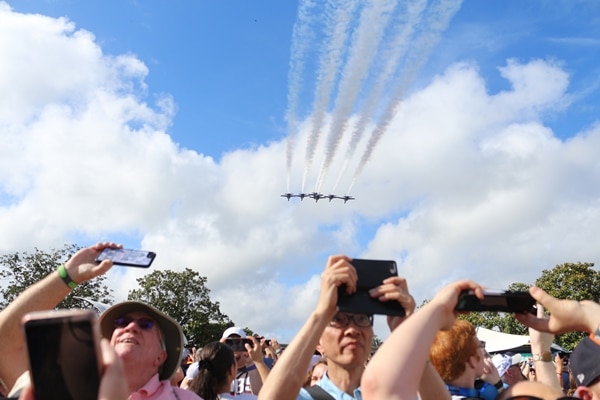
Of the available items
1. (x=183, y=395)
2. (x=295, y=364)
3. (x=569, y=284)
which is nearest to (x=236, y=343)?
(x=183, y=395)

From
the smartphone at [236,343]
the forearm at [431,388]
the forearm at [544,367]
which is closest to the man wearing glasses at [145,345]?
the forearm at [431,388]

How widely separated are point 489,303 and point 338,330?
1033mm

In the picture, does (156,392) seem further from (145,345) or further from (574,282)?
(574,282)

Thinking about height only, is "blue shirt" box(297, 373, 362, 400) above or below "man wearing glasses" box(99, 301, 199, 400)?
below

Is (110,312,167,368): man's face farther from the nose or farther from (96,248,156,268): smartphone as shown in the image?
the nose

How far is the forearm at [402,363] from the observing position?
2.16 metres

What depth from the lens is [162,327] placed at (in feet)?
13.0

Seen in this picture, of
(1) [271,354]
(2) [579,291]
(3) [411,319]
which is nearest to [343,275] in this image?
(3) [411,319]

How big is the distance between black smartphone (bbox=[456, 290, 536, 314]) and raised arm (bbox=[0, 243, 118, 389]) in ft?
6.73

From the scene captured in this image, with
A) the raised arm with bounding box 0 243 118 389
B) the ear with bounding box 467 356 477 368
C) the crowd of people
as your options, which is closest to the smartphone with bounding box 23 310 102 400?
the crowd of people

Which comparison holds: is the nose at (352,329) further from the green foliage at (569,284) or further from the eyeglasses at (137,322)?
the green foliage at (569,284)

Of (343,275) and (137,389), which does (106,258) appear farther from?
(343,275)

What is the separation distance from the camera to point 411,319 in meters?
2.31

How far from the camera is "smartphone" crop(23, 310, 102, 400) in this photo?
1.39 meters
